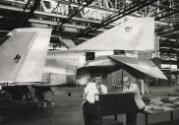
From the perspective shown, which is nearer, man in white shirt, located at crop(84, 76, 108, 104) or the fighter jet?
the fighter jet

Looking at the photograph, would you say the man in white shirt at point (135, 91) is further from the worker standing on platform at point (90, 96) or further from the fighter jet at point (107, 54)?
the fighter jet at point (107, 54)

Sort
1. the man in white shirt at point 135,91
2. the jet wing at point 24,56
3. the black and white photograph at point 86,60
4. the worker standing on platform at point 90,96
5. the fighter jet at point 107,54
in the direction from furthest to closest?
1. the man in white shirt at point 135,91
2. the worker standing on platform at point 90,96
3. the fighter jet at point 107,54
4. the black and white photograph at point 86,60
5. the jet wing at point 24,56

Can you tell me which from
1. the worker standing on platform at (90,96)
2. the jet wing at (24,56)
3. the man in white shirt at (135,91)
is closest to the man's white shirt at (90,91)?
the worker standing on platform at (90,96)

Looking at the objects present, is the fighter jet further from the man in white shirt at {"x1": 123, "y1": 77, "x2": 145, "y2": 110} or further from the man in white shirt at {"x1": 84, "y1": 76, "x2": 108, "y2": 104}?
the man in white shirt at {"x1": 123, "y1": 77, "x2": 145, "y2": 110}

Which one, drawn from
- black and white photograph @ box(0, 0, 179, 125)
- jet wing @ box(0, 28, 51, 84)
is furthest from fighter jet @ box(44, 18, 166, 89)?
jet wing @ box(0, 28, 51, 84)

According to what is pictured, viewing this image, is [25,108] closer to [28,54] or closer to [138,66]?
[138,66]

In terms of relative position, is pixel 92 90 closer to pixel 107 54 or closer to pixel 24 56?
pixel 107 54

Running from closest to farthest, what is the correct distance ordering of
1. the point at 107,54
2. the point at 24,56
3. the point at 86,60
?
the point at 24,56
the point at 86,60
the point at 107,54

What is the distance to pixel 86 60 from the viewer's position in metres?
4.62

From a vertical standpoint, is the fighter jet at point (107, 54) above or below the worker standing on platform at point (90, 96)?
above

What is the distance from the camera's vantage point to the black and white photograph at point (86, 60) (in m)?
3.12

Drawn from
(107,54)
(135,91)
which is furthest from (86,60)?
(135,91)

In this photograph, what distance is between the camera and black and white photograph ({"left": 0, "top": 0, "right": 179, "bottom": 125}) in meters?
3.12

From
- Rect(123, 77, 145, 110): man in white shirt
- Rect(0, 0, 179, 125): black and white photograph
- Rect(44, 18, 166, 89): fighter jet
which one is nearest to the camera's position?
Rect(0, 0, 179, 125): black and white photograph
